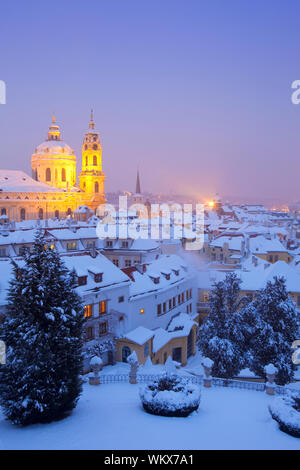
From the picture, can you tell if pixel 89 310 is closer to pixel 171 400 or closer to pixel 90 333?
pixel 90 333

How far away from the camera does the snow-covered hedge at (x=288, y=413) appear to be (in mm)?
13867

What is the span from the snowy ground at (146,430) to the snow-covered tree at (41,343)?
2.74ft

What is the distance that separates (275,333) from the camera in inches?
966

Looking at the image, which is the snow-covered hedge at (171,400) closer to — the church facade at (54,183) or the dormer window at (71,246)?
the dormer window at (71,246)

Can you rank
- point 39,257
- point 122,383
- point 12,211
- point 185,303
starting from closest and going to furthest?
point 39,257, point 122,383, point 185,303, point 12,211

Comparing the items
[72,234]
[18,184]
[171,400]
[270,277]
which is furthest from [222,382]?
[18,184]

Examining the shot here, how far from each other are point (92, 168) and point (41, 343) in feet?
364

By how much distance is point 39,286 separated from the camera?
14758 mm

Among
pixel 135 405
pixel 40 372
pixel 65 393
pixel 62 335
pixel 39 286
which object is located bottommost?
pixel 135 405

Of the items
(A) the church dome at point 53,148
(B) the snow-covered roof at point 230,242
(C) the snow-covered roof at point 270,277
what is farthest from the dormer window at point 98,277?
Result: (A) the church dome at point 53,148

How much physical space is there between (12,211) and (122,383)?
291 ft

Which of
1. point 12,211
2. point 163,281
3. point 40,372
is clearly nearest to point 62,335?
point 40,372

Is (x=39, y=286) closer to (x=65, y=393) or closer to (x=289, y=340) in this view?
(x=65, y=393)

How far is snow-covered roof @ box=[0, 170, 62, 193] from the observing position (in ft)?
347
